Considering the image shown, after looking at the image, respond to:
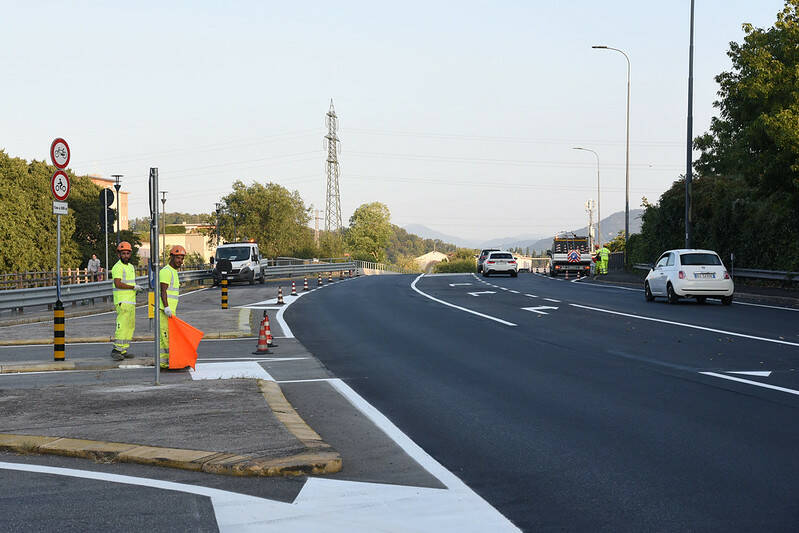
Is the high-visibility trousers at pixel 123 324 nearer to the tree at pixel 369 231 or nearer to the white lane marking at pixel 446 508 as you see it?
the white lane marking at pixel 446 508

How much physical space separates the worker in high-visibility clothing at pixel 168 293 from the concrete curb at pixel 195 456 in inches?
210

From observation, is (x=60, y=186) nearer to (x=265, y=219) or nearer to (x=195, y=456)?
(x=195, y=456)

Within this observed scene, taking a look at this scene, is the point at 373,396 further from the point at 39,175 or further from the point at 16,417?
the point at 39,175

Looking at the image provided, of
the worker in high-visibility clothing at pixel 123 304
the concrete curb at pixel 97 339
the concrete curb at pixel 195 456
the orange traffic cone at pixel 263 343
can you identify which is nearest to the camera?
the concrete curb at pixel 195 456

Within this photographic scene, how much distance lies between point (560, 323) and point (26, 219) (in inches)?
2099

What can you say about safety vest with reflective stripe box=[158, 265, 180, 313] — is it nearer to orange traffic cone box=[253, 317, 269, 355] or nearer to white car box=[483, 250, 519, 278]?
orange traffic cone box=[253, 317, 269, 355]

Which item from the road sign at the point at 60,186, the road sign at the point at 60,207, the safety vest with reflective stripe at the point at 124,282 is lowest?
the safety vest with reflective stripe at the point at 124,282

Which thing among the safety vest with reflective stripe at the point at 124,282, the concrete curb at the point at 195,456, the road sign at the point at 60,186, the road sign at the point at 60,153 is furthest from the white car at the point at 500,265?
the concrete curb at the point at 195,456

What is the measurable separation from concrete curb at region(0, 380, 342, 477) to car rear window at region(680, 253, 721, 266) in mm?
21036

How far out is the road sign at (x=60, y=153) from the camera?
16219 mm

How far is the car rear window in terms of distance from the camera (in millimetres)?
26672

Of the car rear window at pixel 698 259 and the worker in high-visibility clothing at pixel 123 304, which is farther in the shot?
the car rear window at pixel 698 259

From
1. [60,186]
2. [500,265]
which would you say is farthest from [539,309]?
[500,265]

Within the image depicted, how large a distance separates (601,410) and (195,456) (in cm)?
420
